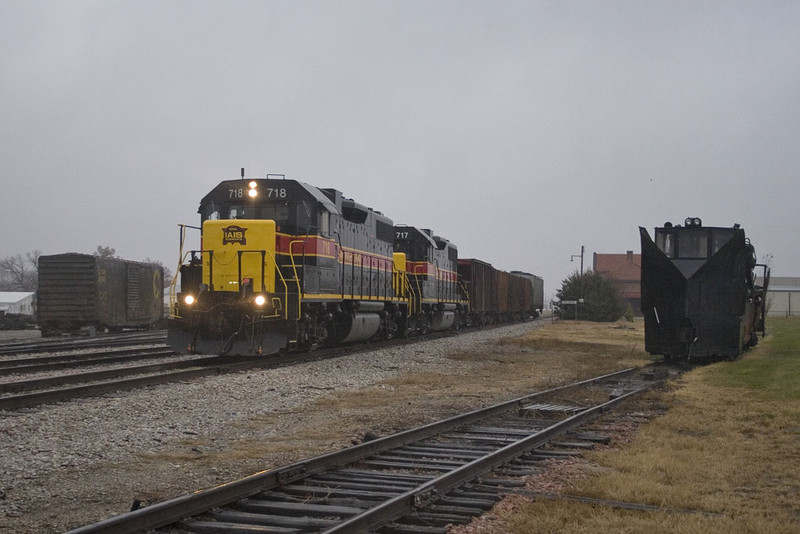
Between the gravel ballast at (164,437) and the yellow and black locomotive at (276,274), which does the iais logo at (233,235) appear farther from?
the gravel ballast at (164,437)

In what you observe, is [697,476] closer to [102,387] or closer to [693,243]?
[102,387]

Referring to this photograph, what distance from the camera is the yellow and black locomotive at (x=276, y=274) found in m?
15.0

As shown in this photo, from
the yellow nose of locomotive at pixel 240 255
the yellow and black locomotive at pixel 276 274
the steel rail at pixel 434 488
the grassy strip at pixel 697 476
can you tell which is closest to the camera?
the steel rail at pixel 434 488

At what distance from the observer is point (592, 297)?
51.4m

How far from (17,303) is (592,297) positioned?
3697 cm

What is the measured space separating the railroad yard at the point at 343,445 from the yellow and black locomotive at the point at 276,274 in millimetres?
1357

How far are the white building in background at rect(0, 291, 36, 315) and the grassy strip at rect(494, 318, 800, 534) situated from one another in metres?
44.2

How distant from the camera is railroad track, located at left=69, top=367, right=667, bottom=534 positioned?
15.4 ft

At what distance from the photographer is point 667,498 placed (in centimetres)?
550

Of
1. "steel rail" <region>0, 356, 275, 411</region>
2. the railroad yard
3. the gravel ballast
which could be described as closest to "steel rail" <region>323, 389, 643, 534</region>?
the railroad yard

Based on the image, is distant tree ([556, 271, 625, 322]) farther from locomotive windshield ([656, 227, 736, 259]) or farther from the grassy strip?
the grassy strip

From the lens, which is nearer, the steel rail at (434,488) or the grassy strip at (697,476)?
the steel rail at (434,488)

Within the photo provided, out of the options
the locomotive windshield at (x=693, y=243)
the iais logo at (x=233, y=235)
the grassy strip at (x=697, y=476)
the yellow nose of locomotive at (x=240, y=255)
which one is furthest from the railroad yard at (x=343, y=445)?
the locomotive windshield at (x=693, y=243)

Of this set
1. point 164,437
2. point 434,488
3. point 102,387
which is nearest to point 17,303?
point 102,387
